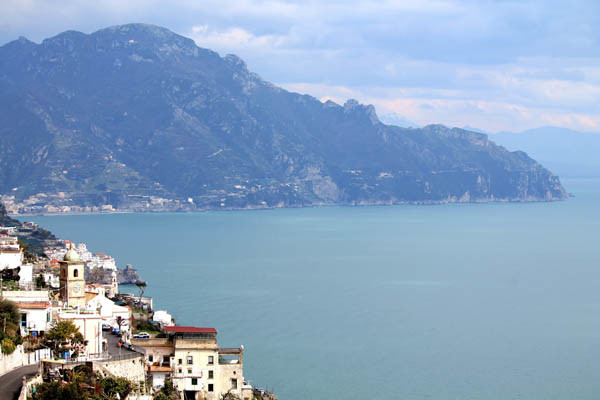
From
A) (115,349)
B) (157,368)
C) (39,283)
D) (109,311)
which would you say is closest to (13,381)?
(115,349)

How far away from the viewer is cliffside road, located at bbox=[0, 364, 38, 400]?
24.3 meters

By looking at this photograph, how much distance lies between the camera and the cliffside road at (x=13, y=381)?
24.3 metres

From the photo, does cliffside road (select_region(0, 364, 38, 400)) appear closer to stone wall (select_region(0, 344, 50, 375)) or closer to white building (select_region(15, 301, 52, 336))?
stone wall (select_region(0, 344, 50, 375))

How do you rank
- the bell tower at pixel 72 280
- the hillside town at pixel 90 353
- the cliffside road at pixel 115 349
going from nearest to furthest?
the hillside town at pixel 90 353 < the cliffside road at pixel 115 349 < the bell tower at pixel 72 280

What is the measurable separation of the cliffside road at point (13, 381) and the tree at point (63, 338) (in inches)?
39.3

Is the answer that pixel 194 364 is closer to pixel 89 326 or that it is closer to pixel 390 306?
pixel 89 326

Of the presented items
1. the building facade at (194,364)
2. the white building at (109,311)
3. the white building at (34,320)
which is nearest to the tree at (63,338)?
the white building at (34,320)

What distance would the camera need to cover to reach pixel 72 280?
34469 mm

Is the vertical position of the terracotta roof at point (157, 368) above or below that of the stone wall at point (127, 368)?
below

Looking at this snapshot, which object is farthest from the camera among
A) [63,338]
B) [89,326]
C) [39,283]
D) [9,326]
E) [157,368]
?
[39,283]

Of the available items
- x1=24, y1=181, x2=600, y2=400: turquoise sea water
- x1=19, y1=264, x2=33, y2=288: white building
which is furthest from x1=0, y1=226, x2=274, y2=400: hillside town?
x1=24, y1=181, x2=600, y2=400: turquoise sea water

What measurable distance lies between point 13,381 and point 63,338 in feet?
11.0

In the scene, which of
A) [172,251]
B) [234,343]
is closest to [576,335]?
[234,343]

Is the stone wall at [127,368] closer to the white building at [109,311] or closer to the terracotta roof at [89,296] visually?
the white building at [109,311]
